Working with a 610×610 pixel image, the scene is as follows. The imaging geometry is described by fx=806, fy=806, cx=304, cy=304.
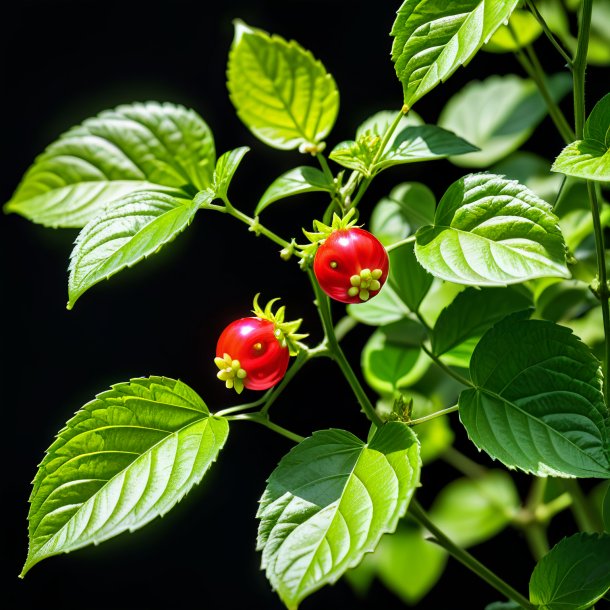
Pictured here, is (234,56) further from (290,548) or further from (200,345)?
(200,345)

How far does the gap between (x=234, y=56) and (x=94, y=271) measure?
249mm

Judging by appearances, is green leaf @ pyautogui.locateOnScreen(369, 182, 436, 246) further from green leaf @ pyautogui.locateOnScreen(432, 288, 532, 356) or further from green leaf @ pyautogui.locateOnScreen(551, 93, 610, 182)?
green leaf @ pyautogui.locateOnScreen(551, 93, 610, 182)

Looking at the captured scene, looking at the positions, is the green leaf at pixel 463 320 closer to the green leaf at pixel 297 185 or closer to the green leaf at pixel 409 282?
the green leaf at pixel 409 282

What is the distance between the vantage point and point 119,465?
1.93ft

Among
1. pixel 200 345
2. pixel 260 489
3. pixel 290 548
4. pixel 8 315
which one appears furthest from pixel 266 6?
pixel 290 548

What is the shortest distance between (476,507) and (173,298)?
604mm

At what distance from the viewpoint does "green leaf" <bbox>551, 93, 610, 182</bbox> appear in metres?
0.51

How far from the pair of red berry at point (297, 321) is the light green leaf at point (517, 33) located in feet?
1.37

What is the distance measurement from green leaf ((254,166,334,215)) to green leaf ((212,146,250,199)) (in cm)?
3

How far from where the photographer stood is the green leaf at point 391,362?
83 centimetres

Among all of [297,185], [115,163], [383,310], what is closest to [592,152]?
[297,185]

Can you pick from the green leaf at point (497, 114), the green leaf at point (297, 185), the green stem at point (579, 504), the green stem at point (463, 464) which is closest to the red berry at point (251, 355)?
the green leaf at point (297, 185)

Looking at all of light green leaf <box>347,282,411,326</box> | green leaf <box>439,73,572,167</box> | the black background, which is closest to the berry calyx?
light green leaf <box>347,282,411,326</box>

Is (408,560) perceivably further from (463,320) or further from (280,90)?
(280,90)
